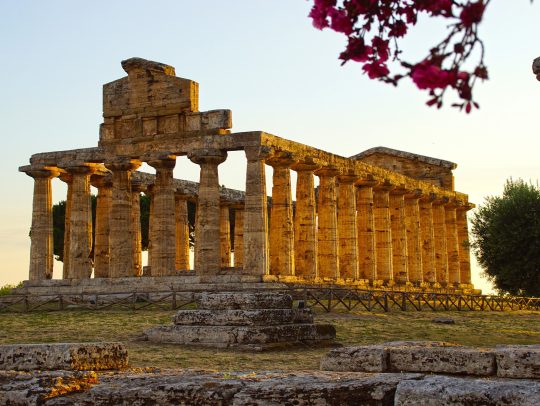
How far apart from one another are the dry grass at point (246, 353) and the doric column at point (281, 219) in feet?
27.5

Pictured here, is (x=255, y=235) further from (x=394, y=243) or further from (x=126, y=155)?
(x=394, y=243)

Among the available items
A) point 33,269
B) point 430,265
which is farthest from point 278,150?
point 430,265

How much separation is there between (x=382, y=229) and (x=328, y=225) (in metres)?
6.98

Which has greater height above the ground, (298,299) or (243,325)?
(298,299)

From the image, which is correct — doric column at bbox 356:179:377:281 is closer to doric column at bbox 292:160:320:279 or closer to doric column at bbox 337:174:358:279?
doric column at bbox 337:174:358:279

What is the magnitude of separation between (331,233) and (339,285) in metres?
3.12

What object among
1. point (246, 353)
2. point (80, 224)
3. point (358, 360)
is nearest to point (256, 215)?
point (80, 224)

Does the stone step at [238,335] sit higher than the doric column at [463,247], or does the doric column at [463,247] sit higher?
the doric column at [463,247]

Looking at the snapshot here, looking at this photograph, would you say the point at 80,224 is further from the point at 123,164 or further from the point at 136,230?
the point at 123,164

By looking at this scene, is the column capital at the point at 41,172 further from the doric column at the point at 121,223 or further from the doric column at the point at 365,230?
the doric column at the point at 365,230

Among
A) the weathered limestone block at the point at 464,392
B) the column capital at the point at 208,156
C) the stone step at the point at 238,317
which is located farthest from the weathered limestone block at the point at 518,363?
the column capital at the point at 208,156

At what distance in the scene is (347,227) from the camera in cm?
4428

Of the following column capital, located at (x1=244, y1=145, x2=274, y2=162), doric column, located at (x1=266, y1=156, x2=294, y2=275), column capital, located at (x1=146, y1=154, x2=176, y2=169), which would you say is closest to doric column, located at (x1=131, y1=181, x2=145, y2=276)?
column capital, located at (x1=146, y1=154, x2=176, y2=169)

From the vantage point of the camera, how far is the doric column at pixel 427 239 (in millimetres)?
53844
